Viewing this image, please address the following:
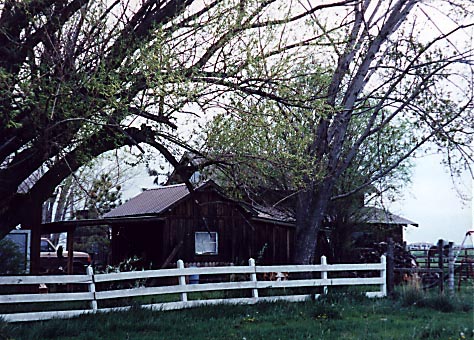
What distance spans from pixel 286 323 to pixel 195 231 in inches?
494

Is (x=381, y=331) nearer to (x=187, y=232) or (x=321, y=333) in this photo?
(x=321, y=333)

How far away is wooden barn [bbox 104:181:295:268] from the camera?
24156mm

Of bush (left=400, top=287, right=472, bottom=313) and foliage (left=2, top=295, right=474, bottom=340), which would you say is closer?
foliage (left=2, top=295, right=474, bottom=340)

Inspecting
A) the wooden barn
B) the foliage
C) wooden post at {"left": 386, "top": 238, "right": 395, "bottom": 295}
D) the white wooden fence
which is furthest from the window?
the foliage

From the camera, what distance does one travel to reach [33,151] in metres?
11.9

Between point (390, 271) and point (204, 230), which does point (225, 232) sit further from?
point (390, 271)

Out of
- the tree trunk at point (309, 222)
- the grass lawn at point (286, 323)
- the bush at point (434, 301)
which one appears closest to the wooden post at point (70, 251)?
the tree trunk at point (309, 222)

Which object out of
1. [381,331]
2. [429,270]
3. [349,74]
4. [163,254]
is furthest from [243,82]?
[163,254]

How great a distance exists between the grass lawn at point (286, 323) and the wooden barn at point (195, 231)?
916 centimetres

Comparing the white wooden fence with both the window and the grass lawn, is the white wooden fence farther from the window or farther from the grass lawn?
the window

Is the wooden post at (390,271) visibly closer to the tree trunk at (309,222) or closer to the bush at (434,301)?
the bush at (434,301)

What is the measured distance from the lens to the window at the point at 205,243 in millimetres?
24906

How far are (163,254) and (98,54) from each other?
555 inches

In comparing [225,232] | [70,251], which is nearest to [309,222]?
[225,232]
